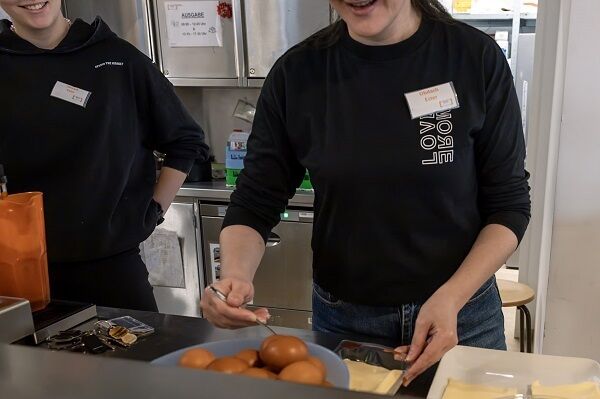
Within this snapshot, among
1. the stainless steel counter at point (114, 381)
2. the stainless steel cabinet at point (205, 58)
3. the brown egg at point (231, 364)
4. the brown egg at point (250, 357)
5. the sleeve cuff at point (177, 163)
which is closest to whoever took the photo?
the stainless steel counter at point (114, 381)

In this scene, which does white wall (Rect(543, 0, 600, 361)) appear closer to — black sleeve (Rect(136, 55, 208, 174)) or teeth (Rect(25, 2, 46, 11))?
black sleeve (Rect(136, 55, 208, 174))

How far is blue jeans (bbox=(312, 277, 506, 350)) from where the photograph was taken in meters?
1.18

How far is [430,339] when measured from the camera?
91 centimetres

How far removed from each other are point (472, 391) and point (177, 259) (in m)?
2.34

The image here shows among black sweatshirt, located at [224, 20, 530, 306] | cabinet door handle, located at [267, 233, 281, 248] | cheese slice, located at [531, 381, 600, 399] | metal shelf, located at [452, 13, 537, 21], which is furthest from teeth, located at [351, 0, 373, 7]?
metal shelf, located at [452, 13, 537, 21]

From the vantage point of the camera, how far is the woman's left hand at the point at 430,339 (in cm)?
90

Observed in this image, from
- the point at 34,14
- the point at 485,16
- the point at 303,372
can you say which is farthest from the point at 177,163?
the point at 485,16

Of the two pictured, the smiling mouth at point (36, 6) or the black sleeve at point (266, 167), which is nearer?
the black sleeve at point (266, 167)

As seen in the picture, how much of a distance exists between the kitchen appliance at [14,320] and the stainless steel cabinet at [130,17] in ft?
7.35

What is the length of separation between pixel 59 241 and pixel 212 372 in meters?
1.27

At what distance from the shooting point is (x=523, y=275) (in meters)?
3.13

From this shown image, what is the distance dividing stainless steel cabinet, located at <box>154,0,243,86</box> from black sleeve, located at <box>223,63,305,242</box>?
1.81 meters

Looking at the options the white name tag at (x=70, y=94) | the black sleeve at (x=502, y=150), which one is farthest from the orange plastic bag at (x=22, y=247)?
the black sleeve at (x=502, y=150)

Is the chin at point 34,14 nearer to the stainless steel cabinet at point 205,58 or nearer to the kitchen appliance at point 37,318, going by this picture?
the kitchen appliance at point 37,318
